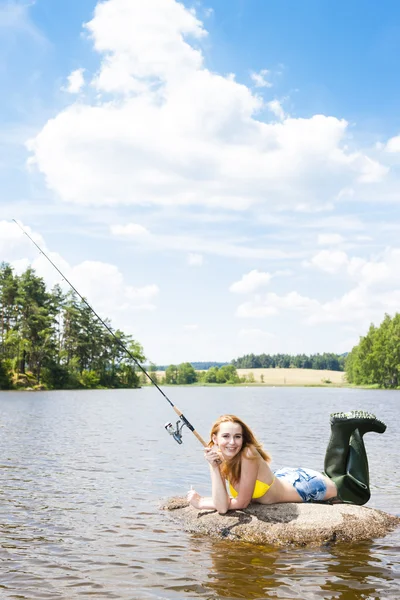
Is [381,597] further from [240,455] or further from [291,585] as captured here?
[240,455]

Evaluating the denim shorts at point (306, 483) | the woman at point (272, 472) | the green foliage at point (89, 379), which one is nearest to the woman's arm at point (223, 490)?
the woman at point (272, 472)

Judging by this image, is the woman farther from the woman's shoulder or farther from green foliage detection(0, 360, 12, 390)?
green foliage detection(0, 360, 12, 390)

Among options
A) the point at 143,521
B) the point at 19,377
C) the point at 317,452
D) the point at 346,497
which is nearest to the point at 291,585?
the point at 346,497

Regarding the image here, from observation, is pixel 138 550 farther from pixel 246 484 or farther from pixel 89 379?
pixel 89 379

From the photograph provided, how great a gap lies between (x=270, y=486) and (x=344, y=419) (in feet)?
4.88

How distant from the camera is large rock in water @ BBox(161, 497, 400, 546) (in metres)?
8.38

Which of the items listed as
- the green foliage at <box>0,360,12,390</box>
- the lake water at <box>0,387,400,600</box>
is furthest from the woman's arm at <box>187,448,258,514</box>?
the green foliage at <box>0,360,12,390</box>

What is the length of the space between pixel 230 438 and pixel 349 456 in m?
2.32

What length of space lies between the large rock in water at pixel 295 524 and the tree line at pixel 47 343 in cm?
6677

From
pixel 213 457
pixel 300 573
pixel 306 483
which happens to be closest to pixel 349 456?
pixel 306 483

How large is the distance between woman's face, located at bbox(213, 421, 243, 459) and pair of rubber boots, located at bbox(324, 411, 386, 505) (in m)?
1.85

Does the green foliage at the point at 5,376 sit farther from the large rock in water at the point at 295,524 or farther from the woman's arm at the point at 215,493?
the woman's arm at the point at 215,493

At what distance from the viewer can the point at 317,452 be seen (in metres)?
20.3

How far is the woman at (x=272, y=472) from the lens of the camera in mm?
8000
